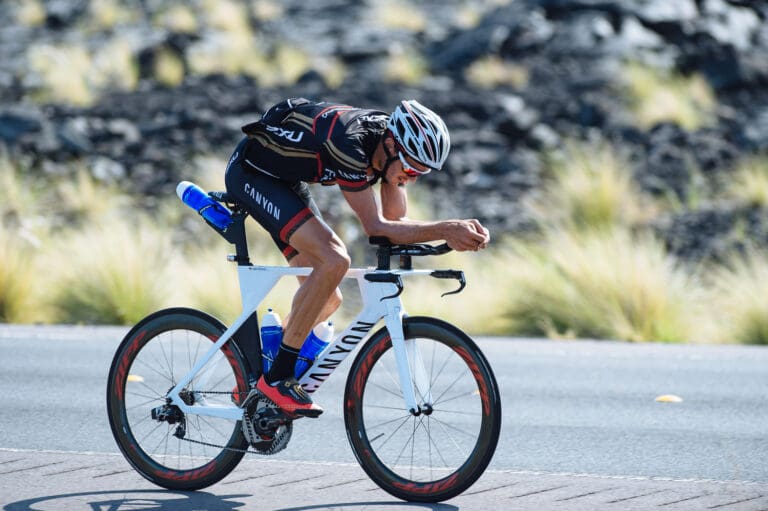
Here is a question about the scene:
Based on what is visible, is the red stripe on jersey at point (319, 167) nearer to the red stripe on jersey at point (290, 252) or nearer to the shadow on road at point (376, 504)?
the red stripe on jersey at point (290, 252)

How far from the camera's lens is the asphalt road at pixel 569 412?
6.64 metres

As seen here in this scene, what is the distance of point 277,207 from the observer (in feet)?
19.0

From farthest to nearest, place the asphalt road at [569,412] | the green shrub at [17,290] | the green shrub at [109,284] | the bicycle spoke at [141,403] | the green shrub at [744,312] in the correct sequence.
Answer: the green shrub at [17,290] < the green shrub at [109,284] < the green shrub at [744,312] < the asphalt road at [569,412] < the bicycle spoke at [141,403]

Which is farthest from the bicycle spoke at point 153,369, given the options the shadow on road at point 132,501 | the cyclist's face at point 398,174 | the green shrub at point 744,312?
the green shrub at point 744,312

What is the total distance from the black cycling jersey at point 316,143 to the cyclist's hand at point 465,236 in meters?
0.44

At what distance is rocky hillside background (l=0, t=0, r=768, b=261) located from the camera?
20609 mm

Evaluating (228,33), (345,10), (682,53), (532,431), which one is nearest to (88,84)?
(228,33)

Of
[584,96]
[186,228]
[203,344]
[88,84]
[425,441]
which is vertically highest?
[88,84]

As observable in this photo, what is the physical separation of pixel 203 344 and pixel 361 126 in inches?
51.4

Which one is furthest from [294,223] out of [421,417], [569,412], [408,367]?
[569,412]

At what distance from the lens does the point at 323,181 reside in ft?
19.0

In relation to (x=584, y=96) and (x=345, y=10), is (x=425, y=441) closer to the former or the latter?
(x=584, y=96)

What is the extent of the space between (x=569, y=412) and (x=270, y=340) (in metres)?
2.98

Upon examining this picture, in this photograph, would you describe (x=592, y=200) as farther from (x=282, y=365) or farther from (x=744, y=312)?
(x=282, y=365)
